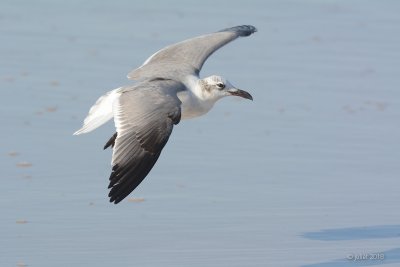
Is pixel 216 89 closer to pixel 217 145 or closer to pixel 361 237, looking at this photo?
pixel 217 145

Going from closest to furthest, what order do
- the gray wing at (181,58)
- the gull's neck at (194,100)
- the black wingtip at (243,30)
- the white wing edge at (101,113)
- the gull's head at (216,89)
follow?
the white wing edge at (101,113)
the gull's neck at (194,100)
the gull's head at (216,89)
the gray wing at (181,58)
the black wingtip at (243,30)

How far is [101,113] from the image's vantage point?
931cm

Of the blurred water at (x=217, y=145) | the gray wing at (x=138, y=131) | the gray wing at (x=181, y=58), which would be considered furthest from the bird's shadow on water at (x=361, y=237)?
the gray wing at (x=181, y=58)

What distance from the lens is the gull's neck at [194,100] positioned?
9.71 m

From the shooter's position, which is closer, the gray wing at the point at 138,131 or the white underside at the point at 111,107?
the gray wing at the point at 138,131

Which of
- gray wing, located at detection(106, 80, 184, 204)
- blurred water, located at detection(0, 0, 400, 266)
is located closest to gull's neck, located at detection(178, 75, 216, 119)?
blurred water, located at detection(0, 0, 400, 266)

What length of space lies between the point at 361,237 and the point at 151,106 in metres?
1.76

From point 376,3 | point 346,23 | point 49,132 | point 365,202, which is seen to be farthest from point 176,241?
point 376,3

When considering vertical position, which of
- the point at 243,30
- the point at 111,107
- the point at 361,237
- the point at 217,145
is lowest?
the point at 217,145

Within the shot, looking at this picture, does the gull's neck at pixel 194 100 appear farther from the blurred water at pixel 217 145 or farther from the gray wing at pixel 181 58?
the blurred water at pixel 217 145

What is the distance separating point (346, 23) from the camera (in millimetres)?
15375

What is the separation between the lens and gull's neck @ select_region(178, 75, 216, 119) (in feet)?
31.9

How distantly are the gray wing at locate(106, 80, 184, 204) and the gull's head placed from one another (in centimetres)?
87

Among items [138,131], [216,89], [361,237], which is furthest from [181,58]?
[361,237]
